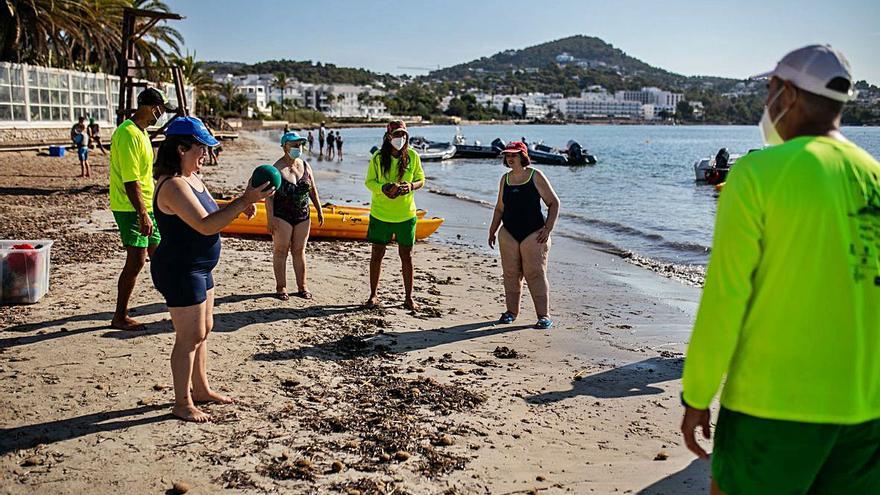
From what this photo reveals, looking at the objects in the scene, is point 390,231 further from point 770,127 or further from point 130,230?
point 770,127

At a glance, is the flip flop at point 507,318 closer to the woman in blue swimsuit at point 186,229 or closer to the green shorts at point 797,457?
the woman in blue swimsuit at point 186,229

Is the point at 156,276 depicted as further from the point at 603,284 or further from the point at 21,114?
the point at 21,114

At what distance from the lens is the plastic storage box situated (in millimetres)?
7031

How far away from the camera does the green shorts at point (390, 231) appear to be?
805 cm

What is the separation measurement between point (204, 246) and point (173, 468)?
1.33 meters

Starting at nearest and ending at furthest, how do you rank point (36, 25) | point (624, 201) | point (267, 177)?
1. point (267, 177)
2. point (624, 201)
3. point (36, 25)

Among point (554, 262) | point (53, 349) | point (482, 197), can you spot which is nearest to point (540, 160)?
point (482, 197)

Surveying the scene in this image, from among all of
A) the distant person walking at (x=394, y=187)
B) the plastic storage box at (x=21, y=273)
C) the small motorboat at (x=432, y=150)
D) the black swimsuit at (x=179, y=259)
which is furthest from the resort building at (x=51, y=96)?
the black swimsuit at (x=179, y=259)

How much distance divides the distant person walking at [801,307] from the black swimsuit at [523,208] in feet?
17.0

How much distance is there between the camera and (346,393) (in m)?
5.58

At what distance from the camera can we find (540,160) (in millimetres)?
52094

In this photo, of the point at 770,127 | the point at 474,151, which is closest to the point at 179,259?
the point at 770,127

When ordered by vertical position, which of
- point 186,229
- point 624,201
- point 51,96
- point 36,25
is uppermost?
point 36,25

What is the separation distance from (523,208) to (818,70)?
529 cm
